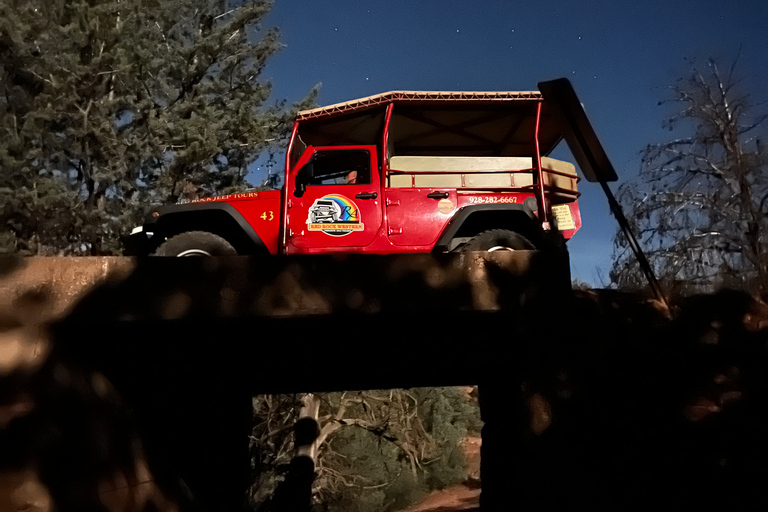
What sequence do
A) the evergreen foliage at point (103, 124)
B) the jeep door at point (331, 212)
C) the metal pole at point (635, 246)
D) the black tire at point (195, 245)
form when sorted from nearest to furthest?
the metal pole at point (635, 246)
the black tire at point (195, 245)
the jeep door at point (331, 212)
the evergreen foliage at point (103, 124)

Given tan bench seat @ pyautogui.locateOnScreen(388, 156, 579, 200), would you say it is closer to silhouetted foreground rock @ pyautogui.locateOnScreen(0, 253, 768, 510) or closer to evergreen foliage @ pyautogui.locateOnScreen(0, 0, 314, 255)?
silhouetted foreground rock @ pyautogui.locateOnScreen(0, 253, 768, 510)

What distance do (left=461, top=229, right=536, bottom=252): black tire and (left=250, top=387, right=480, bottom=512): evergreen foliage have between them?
7.34 meters

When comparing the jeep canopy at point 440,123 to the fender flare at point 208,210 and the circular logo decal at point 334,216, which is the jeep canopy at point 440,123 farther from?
the fender flare at point 208,210

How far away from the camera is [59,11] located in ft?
50.1

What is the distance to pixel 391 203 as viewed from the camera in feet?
18.6

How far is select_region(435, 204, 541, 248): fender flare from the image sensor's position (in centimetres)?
548

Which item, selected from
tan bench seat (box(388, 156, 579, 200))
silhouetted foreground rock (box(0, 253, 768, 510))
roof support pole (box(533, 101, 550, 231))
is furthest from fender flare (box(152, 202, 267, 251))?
silhouetted foreground rock (box(0, 253, 768, 510))

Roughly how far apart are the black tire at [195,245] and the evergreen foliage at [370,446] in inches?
273

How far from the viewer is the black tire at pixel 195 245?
208 inches

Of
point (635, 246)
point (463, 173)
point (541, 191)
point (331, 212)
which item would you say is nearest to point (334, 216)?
point (331, 212)

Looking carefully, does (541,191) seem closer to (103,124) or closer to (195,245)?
(195,245)

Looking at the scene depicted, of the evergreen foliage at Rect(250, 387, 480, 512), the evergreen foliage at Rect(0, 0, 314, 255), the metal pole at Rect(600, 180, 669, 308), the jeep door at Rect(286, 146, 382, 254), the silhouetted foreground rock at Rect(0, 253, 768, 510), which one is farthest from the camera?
the evergreen foliage at Rect(0, 0, 314, 255)

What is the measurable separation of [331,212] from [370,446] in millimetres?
12293

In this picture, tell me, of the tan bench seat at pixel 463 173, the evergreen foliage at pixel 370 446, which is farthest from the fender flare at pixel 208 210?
the evergreen foliage at pixel 370 446
